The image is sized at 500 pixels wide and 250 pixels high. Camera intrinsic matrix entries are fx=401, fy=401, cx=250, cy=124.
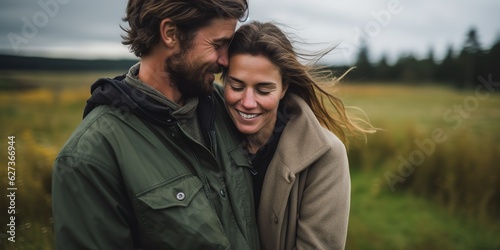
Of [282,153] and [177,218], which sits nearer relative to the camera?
[177,218]

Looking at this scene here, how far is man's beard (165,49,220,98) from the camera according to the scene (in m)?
2.27

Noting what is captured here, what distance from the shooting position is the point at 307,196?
2.40m

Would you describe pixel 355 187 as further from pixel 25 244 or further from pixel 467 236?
pixel 25 244

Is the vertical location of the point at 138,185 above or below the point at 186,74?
below

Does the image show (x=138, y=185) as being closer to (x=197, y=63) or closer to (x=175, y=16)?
(x=197, y=63)

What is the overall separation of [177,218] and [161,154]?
31 centimetres

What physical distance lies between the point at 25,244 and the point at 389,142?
461 centimetres

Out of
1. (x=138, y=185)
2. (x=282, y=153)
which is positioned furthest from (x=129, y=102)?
(x=282, y=153)

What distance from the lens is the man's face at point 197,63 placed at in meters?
2.27

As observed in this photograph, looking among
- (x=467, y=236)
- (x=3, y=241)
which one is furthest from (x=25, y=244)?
(x=467, y=236)

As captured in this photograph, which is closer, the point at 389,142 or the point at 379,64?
the point at 389,142

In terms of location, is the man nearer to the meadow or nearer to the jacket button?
the jacket button

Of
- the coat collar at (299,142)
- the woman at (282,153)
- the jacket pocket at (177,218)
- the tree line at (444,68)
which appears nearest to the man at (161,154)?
the jacket pocket at (177,218)

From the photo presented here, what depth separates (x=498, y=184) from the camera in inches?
175
